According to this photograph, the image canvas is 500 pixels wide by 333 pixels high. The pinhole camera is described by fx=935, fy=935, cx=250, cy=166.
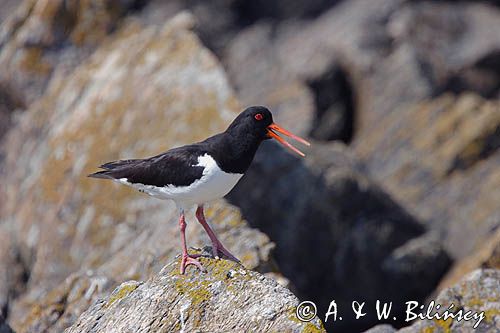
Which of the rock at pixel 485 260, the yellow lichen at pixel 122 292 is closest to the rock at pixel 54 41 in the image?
the rock at pixel 485 260

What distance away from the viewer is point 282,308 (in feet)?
27.7

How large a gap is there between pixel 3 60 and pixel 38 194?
12.4 feet

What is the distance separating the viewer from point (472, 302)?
1022 centimetres

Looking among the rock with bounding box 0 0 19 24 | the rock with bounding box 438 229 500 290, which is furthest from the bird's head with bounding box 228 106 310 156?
the rock with bounding box 0 0 19 24

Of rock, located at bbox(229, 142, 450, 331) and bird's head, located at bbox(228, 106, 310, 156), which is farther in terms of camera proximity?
rock, located at bbox(229, 142, 450, 331)

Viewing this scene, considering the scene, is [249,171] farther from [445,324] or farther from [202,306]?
[202,306]

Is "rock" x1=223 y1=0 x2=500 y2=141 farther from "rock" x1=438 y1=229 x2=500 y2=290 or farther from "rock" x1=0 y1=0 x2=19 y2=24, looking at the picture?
"rock" x1=438 y1=229 x2=500 y2=290

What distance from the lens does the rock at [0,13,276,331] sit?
1467 centimetres

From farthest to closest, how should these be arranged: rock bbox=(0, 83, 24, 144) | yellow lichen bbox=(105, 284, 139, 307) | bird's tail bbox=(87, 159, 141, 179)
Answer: rock bbox=(0, 83, 24, 144)
bird's tail bbox=(87, 159, 141, 179)
yellow lichen bbox=(105, 284, 139, 307)

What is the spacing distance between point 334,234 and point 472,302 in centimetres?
565

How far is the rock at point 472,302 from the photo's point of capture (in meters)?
9.93

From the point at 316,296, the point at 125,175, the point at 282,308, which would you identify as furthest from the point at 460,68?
the point at 282,308

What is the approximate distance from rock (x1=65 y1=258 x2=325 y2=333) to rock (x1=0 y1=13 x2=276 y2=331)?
346 cm

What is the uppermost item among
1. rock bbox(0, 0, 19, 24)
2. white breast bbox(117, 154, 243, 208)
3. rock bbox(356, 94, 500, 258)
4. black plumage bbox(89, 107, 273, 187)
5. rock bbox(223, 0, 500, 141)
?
rock bbox(0, 0, 19, 24)
